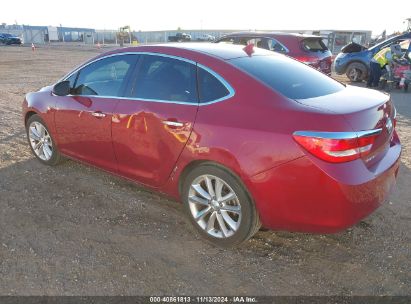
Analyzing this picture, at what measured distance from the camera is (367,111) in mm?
2803

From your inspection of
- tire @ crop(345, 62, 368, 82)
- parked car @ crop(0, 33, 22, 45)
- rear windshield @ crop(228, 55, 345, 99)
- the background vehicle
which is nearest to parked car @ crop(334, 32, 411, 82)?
tire @ crop(345, 62, 368, 82)

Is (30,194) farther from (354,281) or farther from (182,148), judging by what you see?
(354,281)

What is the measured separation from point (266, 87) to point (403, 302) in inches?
71.1

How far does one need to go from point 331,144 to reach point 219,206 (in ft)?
3.56

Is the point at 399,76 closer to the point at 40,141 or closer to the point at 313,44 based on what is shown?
the point at 313,44

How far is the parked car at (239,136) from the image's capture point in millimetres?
2613

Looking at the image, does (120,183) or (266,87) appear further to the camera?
(120,183)

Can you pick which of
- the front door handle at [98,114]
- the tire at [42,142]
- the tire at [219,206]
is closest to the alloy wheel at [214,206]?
the tire at [219,206]

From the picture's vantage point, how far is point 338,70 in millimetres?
14555

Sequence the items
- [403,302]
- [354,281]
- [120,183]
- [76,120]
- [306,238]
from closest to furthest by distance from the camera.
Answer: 1. [403,302]
2. [354,281]
3. [306,238]
4. [76,120]
5. [120,183]

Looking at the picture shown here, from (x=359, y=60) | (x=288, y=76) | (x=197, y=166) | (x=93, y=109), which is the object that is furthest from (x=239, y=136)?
(x=359, y=60)

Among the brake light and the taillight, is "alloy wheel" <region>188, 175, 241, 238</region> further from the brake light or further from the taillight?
Answer: the brake light

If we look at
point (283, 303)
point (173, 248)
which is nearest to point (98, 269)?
point (173, 248)

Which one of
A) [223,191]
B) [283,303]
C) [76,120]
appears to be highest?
[76,120]
